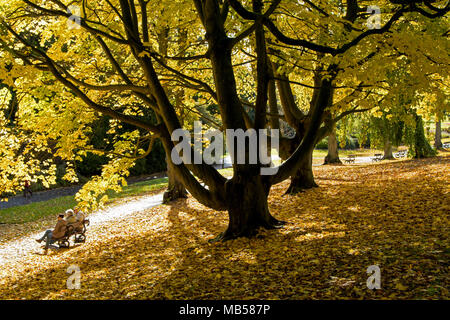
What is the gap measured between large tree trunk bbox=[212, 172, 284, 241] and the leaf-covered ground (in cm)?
26

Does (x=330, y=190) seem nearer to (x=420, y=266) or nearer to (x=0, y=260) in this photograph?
(x=420, y=266)

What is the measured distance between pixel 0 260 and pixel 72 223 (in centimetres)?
218

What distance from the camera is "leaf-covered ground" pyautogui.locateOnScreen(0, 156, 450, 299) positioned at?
460cm

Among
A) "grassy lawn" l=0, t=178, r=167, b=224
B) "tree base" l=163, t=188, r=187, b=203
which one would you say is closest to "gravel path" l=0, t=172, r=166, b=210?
"grassy lawn" l=0, t=178, r=167, b=224

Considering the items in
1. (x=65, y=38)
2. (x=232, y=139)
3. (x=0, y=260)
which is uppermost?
(x=65, y=38)

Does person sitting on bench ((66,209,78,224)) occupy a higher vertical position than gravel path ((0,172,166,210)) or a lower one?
Result: higher

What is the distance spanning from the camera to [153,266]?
276 inches

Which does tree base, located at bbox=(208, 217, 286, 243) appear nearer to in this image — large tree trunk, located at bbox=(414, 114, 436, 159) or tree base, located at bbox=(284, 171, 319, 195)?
tree base, located at bbox=(284, 171, 319, 195)

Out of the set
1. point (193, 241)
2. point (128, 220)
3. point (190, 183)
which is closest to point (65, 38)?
point (190, 183)

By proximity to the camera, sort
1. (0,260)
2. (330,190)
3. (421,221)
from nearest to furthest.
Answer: (421,221) → (0,260) → (330,190)

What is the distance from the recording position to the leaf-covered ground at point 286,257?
4602 mm

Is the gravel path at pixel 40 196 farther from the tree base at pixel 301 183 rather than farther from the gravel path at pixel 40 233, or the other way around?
the tree base at pixel 301 183

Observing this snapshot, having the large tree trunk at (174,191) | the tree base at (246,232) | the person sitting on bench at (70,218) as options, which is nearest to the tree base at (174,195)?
the large tree trunk at (174,191)
